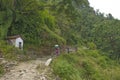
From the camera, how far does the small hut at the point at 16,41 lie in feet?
74.2

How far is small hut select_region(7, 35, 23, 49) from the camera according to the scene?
2262 centimetres

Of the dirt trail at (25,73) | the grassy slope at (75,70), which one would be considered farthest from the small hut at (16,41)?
the dirt trail at (25,73)

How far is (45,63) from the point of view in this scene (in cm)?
1903

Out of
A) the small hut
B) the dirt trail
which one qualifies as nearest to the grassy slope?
the dirt trail

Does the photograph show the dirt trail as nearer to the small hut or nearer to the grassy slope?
the grassy slope

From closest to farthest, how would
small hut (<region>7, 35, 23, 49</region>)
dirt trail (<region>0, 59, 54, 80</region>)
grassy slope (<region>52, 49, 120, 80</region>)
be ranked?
dirt trail (<region>0, 59, 54, 80</region>), grassy slope (<region>52, 49, 120, 80</region>), small hut (<region>7, 35, 23, 49</region>)

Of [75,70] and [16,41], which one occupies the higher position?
[16,41]

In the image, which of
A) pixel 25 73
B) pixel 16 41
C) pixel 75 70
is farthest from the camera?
pixel 16 41

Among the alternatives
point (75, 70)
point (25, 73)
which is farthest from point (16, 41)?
point (25, 73)

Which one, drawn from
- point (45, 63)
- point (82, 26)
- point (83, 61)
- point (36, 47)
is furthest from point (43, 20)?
point (82, 26)

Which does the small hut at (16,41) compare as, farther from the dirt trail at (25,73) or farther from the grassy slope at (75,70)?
the dirt trail at (25,73)

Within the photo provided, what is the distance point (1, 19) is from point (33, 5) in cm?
316

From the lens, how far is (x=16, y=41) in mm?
22703

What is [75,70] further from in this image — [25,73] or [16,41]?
[16,41]
